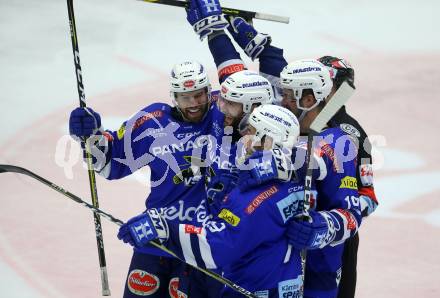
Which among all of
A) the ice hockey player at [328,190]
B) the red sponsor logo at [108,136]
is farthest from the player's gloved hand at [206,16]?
the red sponsor logo at [108,136]

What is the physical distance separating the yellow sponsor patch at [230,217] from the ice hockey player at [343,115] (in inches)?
37.6

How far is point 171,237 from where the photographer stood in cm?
421

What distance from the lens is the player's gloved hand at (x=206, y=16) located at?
557 centimetres

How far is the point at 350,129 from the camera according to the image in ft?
16.8

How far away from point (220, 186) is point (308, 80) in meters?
0.68

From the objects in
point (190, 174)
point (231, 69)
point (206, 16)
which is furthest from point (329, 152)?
point (206, 16)

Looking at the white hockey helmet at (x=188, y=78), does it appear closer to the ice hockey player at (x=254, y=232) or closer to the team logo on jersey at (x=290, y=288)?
the ice hockey player at (x=254, y=232)

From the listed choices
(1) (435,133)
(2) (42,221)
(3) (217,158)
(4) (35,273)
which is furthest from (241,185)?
(1) (435,133)

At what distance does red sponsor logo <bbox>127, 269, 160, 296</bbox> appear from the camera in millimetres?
5102

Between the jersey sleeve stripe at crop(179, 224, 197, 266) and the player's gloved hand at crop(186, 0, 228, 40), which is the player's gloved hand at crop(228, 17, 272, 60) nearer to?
the player's gloved hand at crop(186, 0, 228, 40)

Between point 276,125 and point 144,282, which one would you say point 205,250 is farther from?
point 144,282

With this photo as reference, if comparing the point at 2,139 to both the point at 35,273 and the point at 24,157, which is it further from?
the point at 35,273

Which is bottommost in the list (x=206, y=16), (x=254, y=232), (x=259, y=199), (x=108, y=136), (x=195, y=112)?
(x=254, y=232)

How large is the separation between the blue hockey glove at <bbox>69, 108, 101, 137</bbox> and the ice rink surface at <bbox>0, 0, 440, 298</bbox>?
1.59m
